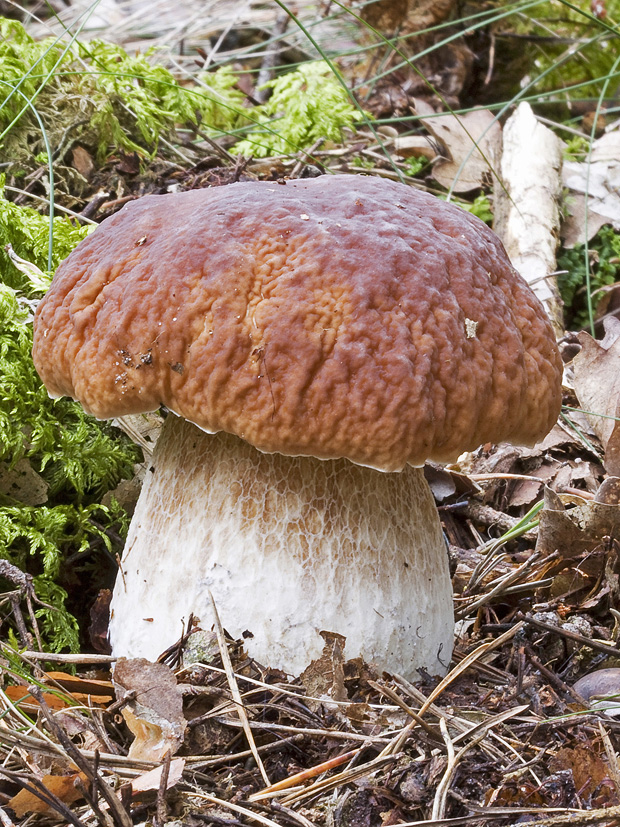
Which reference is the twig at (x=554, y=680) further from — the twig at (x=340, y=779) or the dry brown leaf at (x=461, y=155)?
the dry brown leaf at (x=461, y=155)

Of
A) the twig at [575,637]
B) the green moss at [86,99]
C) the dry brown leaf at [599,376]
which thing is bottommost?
the dry brown leaf at [599,376]

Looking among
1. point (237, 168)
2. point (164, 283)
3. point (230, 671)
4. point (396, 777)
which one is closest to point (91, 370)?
point (164, 283)

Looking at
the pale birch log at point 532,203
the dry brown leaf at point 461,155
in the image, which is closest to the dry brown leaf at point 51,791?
the pale birch log at point 532,203

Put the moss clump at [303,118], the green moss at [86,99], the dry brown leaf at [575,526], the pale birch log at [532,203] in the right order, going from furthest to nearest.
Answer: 1. the moss clump at [303,118]
2. the pale birch log at [532,203]
3. the green moss at [86,99]
4. the dry brown leaf at [575,526]

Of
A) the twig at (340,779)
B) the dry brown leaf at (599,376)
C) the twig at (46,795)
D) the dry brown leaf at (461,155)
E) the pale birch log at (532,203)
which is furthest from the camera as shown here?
the dry brown leaf at (461,155)

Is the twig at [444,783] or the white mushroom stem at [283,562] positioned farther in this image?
the white mushroom stem at [283,562]

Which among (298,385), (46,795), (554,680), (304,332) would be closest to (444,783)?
(554,680)
